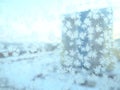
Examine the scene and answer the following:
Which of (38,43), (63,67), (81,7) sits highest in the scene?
(81,7)

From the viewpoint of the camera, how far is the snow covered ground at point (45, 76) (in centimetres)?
142

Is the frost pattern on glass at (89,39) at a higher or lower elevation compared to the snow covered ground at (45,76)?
higher

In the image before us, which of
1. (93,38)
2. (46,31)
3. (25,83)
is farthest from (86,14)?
(25,83)

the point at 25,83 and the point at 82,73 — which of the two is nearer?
the point at 82,73

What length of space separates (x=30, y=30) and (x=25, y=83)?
15.5 inches

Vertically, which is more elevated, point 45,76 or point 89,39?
point 89,39

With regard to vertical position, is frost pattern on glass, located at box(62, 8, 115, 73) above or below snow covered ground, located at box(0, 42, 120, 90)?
above

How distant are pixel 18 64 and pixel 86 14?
618 millimetres

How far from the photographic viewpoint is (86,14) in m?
1.43

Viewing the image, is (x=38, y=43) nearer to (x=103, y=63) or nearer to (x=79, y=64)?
(x=79, y=64)

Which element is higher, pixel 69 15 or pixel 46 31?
pixel 69 15

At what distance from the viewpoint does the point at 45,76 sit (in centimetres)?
152

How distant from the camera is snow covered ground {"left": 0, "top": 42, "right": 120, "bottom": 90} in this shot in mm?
1418

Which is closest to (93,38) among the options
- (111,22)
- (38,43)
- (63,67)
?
(111,22)
